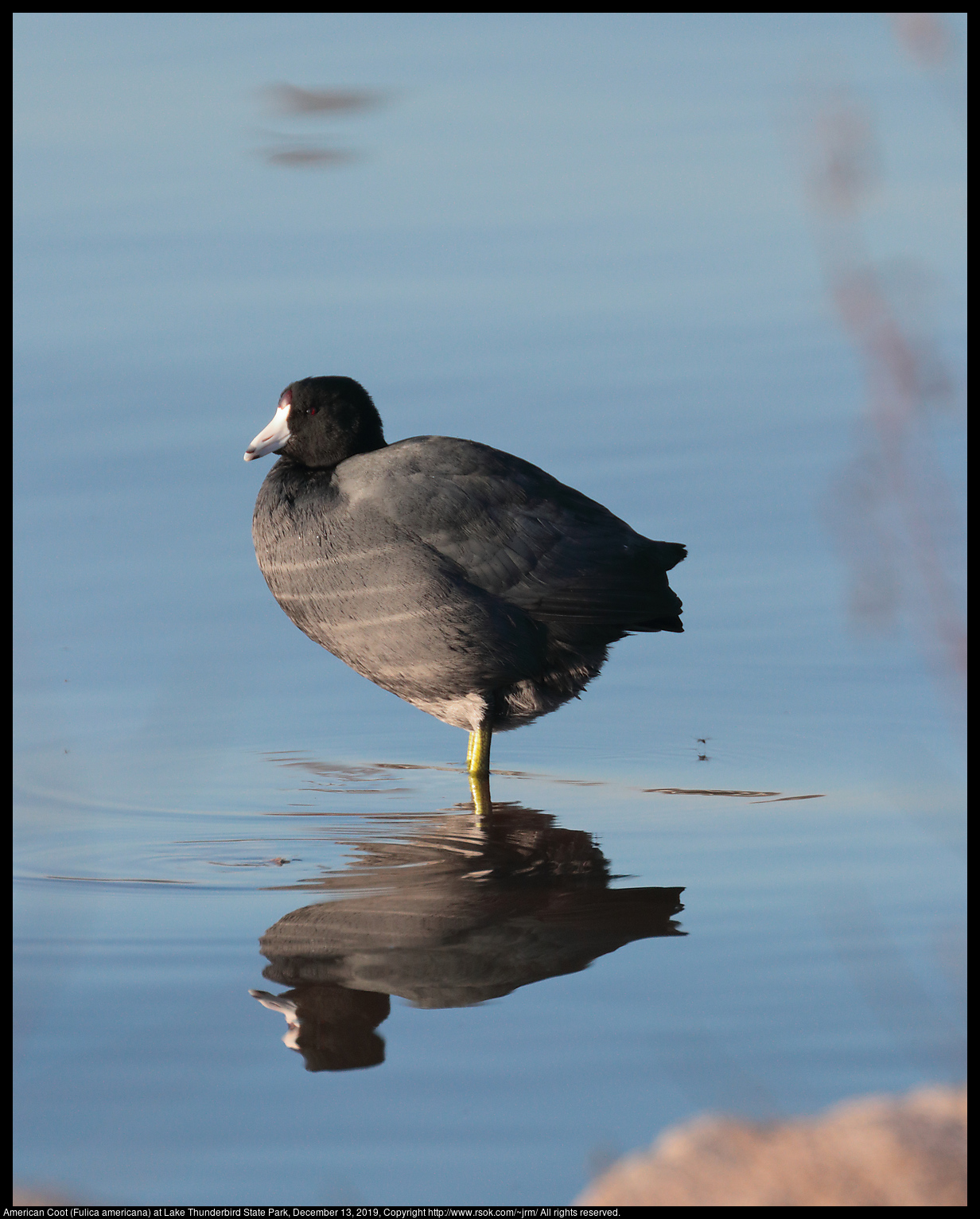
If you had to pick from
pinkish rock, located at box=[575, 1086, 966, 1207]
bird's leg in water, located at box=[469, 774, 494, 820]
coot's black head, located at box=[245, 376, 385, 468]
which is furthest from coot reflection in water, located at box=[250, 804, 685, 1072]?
coot's black head, located at box=[245, 376, 385, 468]

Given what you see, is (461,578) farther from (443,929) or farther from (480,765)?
(443,929)

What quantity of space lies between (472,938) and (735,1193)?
156 cm

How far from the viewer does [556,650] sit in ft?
18.2

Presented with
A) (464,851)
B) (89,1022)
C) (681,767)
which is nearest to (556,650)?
(681,767)

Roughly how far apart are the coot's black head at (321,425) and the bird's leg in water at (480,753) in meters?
1.22

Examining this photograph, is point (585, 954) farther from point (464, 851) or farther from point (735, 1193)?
point (735, 1193)

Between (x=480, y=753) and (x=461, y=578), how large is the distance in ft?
2.22

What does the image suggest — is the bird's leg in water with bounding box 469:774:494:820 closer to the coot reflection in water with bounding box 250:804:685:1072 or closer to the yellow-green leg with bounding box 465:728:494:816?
the yellow-green leg with bounding box 465:728:494:816

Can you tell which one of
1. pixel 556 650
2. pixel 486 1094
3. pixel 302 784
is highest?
pixel 556 650

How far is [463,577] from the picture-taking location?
17.7 ft

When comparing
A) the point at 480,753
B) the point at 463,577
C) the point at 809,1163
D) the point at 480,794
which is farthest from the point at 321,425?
the point at 809,1163

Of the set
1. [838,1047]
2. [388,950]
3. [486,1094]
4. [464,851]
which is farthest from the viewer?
[464,851]

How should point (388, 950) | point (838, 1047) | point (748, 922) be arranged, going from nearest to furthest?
point (838, 1047) < point (388, 950) < point (748, 922)

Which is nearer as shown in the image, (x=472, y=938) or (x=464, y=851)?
(x=472, y=938)
